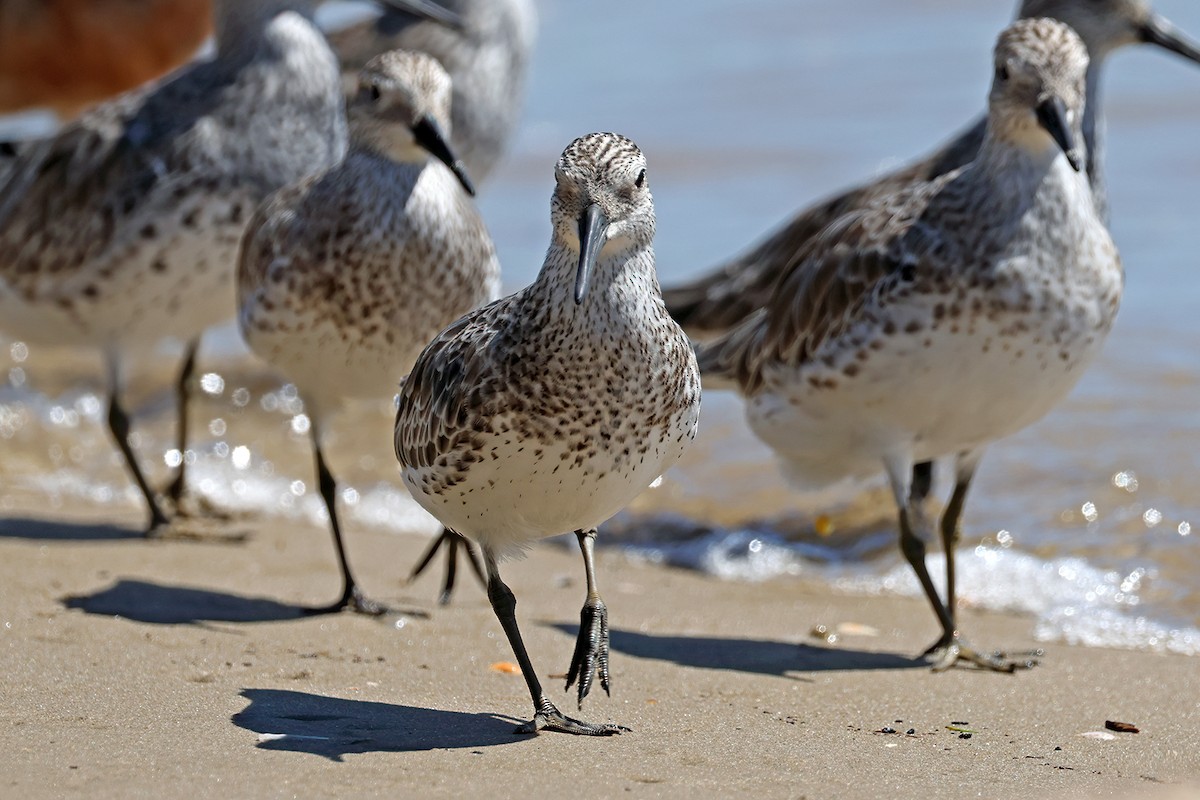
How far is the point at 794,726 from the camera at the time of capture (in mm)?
5254

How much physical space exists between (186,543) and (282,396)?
2662mm

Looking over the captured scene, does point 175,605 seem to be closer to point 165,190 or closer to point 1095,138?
point 165,190

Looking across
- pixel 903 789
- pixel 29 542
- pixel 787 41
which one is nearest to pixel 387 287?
pixel 29 542

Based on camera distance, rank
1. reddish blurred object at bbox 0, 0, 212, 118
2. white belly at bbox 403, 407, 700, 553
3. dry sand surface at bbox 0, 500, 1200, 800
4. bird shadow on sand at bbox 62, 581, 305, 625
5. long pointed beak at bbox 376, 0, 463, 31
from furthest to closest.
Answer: reddish blurred object at bbox 0, 0, 212, 118 → long pointed beak at bbox 376, 0, 463, 31 → bird shadow on sand at bbox 62, 581, 305, 625 → white belly at bbox 403, 407, 700, 553 → dry sand surface at bbox 0, 500, 1200, 800

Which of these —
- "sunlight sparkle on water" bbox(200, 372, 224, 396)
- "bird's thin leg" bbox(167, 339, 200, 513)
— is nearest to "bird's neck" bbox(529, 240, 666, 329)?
"bird's thin leg" bbox(167, 339, 200, 513)

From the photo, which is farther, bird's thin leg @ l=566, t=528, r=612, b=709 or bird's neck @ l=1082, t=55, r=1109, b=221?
bird's neck @ l=1082, t=55, r=1109, b=221

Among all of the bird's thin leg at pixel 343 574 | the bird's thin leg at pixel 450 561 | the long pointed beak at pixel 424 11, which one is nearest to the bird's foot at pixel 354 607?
the bird's thin leg at pixel 343 574

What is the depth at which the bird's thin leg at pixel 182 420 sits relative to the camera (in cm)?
869

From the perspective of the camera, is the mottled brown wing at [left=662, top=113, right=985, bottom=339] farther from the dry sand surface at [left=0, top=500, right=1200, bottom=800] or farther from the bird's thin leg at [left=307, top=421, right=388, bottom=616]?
the bird's thin leg at [left=307, top=421, right=388, bottom=616]

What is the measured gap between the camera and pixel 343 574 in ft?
22.2

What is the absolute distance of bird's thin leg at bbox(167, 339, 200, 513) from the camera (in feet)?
28.5

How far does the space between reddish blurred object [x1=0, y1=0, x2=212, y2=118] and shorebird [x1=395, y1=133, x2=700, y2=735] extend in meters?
7.84

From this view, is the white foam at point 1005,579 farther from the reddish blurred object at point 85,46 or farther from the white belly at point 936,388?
the reddish blurred object at point 85,46

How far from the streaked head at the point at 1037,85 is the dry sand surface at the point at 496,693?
1.87 meters
